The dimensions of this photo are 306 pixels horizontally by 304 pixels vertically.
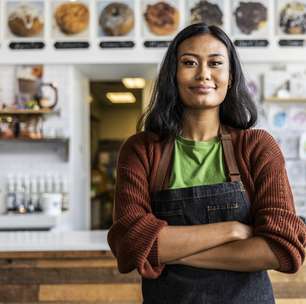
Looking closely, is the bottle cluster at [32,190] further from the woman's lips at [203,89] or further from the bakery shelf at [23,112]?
the woman's lips at [203,89]

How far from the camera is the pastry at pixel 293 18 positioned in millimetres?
4980

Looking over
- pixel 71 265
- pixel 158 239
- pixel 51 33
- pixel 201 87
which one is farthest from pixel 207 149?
pixel 51 33

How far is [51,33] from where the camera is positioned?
5.04m

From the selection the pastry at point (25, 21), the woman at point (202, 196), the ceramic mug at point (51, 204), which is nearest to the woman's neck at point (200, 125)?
the woman at point (202, 196)

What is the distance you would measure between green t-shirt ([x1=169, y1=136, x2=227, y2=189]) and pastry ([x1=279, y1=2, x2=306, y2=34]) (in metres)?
4.18

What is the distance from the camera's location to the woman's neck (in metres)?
1.22

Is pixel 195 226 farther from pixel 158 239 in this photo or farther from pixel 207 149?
pixel 207 149

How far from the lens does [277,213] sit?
1.09 m

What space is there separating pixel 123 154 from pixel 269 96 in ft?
12.9

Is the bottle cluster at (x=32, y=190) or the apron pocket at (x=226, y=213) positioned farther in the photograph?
the bottle cluster at (x=32, y=190)

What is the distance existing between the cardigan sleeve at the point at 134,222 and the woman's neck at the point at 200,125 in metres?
0.15

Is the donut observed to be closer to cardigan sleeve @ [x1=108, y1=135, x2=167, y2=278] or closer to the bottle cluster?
the bottle cluster

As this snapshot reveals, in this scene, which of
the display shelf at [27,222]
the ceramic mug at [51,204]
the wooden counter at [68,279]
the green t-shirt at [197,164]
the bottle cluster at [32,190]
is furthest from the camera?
the bottle cluster at [32,190]

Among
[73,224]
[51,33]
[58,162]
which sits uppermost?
[51,33]
